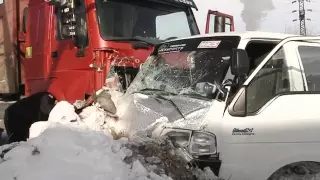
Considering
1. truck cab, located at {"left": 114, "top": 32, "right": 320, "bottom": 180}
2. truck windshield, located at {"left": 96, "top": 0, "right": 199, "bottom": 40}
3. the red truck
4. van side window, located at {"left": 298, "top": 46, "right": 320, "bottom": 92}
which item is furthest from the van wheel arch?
truck windshield, located at {"left": 96, "top": 0, "right": 199, "bottom": 40}

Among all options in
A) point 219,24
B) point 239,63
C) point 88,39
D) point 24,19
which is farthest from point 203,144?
point 24,19

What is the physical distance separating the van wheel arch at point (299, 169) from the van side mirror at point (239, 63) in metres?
0.98

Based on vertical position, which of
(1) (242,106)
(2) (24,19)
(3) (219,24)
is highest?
(2) (24,19)

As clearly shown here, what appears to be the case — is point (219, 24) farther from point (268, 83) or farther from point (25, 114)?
point (25, 114)

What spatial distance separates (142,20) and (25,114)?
7.70ft

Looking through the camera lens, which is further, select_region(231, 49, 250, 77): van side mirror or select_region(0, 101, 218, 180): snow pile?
select_region(231, 49, 250, 77): van side mirror

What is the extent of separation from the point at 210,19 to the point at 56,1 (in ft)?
9.02

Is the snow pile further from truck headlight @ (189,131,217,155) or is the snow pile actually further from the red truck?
the red truck

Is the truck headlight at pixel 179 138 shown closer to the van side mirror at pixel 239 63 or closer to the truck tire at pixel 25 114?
the van side mirror at pixel 239 63

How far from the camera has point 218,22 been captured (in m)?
7.73

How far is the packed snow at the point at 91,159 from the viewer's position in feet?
13.4

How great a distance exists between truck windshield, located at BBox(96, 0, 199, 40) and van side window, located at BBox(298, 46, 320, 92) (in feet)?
10.0

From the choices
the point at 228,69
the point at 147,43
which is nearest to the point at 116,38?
the point at 147,43

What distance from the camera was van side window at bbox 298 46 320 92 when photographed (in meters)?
4.65
